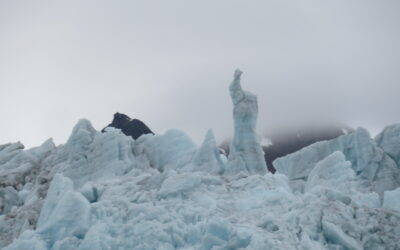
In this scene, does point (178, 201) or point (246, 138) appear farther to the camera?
point (246, 138)

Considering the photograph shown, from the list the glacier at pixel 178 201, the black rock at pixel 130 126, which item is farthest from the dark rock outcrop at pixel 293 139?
the glacier at pixel 178 201

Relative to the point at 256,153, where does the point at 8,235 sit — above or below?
below

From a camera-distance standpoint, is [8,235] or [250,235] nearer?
[250,235]

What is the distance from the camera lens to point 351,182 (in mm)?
38969

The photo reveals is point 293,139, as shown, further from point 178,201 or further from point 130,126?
point 178,201

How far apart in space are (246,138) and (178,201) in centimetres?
1056

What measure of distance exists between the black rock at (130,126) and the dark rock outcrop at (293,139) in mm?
13492

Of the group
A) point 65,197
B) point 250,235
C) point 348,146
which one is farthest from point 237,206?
point 348,146

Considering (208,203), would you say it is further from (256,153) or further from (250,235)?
(256,153)

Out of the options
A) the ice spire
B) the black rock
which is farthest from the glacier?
the black rock

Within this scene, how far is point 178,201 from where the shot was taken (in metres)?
31.1

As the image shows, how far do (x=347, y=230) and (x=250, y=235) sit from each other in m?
4.44

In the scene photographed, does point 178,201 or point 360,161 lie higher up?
point 178,201

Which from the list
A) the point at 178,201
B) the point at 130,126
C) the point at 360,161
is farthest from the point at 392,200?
the point at 130,126
